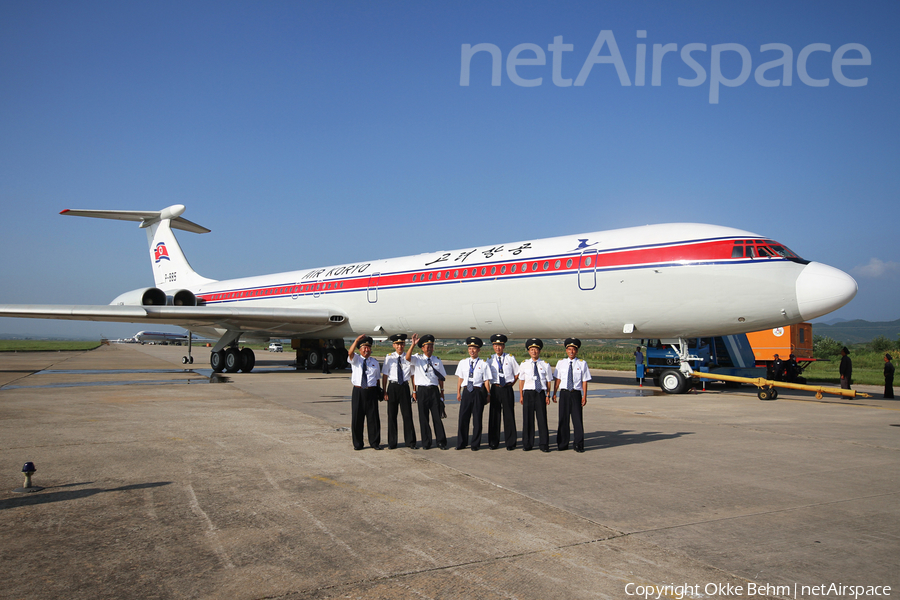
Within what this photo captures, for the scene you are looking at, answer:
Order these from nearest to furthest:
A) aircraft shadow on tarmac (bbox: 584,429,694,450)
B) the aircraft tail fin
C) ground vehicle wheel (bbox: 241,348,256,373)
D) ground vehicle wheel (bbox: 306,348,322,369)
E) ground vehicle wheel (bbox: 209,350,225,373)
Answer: aircraft shadow on tarmac (bbox: 584,429,694,450) < ground vehicle wheel (bbox: 241,348,256,373) < ground vehicle wheel (bbox: 209,350,225,373) < ground vehicle wheel (bbox: 306,348,322,369) < the aircraft tail fin

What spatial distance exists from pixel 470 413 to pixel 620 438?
7.38ft

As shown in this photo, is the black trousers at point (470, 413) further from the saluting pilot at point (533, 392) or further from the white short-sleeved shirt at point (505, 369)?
the saluting pilot at point (533, 392)

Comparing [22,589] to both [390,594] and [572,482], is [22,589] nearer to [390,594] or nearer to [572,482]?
[390,594]

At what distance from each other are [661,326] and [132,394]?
12230 mm

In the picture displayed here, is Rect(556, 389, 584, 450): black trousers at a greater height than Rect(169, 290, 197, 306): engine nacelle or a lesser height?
lesser

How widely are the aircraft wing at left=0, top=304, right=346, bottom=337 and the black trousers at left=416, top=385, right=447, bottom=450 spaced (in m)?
14.7

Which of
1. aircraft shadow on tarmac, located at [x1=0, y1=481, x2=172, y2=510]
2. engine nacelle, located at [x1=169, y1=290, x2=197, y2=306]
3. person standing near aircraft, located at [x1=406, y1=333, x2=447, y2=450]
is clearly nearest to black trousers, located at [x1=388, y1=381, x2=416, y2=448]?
person standing near aircraft, located at [x1=406, y1=333, x2=447, y2=450]

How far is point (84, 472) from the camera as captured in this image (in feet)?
19.6

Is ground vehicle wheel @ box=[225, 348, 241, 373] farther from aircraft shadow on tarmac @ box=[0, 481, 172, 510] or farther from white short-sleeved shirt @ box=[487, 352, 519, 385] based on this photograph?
aircraft shadow on tarmac @ box=[0, 481, 172, 510]

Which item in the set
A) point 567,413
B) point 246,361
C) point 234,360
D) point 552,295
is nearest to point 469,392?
point 567,413

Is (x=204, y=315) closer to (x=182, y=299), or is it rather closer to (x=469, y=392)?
(x=182, y=299)

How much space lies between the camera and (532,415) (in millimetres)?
7723

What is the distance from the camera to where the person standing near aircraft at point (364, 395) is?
292 inches

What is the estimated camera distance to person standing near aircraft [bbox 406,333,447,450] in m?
7.63
